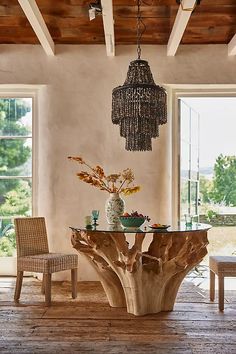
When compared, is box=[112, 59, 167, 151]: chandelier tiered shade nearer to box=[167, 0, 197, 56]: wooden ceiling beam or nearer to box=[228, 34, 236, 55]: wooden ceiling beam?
box=[167, 0, 197, 56]: wooden ceiling beam

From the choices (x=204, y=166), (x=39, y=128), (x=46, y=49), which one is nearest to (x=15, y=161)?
(x=39, y=128)

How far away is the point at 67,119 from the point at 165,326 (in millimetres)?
2615

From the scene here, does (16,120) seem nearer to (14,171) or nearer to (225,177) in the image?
(14,171)

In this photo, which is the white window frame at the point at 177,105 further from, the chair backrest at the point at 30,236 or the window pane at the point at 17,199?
the window pane at the point at 17,199

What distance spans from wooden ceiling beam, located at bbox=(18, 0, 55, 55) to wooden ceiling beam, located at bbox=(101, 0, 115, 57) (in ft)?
1.97

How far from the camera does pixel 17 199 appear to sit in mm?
5395

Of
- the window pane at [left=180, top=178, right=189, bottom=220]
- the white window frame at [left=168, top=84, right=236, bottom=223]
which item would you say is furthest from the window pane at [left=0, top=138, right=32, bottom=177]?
the window pane at [left=180, top=178, right=189, bottom=220]

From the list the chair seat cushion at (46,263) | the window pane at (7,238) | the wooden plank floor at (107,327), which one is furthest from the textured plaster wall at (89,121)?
the wooden plank floor at (107,327)

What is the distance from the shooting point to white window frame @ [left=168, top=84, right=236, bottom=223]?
5.27 metres

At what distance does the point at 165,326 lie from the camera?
137 inches

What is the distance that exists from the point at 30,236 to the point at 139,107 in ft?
5.69

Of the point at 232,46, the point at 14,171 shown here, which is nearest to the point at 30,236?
the point at 14,171

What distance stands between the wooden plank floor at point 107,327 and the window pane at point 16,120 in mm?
1902

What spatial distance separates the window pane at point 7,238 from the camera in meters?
5.39
